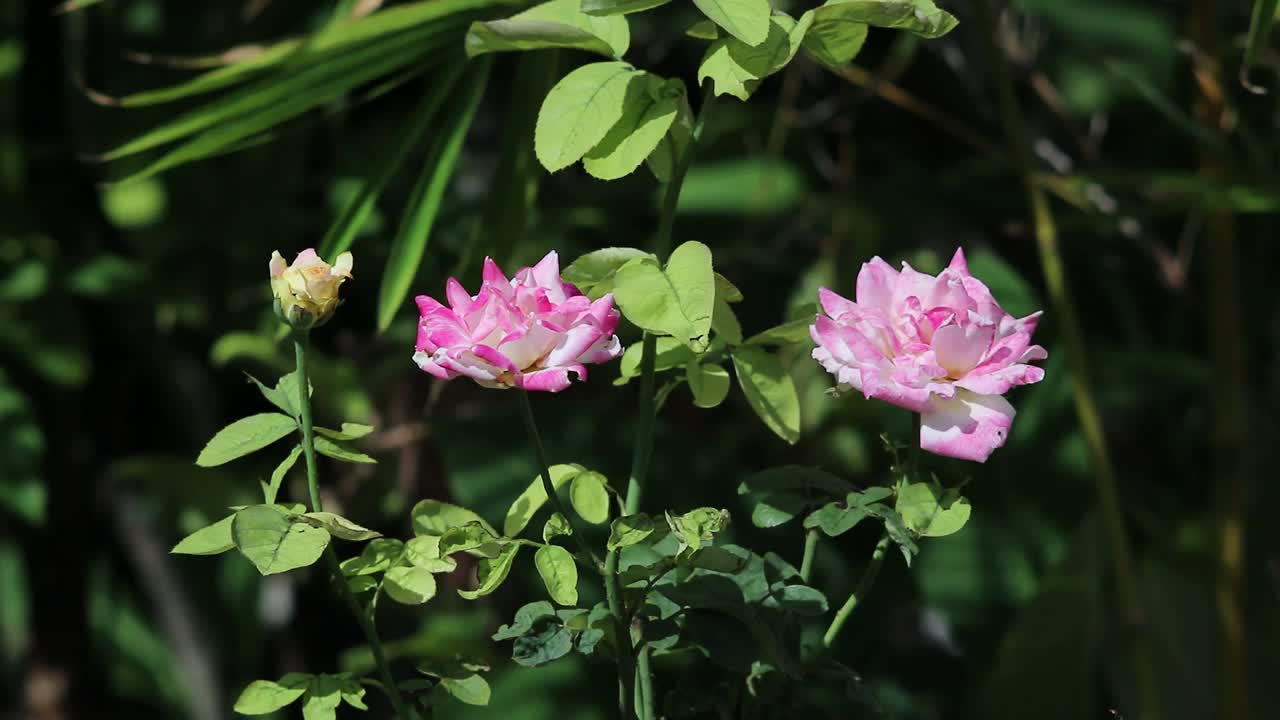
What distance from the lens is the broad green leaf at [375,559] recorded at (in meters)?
0.45

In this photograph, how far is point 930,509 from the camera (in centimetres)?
43

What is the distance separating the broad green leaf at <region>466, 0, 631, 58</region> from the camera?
454 millimetres

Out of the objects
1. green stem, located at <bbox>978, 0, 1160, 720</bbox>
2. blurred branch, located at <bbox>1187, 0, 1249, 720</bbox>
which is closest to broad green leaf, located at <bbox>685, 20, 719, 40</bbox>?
green stem, located at <bbox>978, 0, 1160, 720</bbox>

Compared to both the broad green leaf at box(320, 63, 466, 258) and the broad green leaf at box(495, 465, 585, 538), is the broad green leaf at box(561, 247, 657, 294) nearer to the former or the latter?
the broad green leaf at box(495, 465, 585, 538)

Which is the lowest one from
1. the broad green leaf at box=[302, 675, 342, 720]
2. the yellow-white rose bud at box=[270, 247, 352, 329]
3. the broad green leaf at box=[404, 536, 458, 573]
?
the broad green leaf at box=[302, 675, 342, 720]

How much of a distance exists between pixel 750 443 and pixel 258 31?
0.65 m

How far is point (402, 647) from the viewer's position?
110cm

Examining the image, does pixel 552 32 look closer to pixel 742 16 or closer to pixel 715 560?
pixel 742 16

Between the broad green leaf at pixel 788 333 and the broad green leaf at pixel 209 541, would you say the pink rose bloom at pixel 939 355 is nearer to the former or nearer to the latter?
the broad green leaf at pixel 788 333

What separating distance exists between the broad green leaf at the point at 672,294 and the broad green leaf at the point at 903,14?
3.5 inches

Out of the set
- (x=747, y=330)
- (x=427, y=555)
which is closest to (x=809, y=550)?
(x=427, y=555)

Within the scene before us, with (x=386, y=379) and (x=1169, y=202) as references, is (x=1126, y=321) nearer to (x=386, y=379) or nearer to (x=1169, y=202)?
(x=1169, y=202)

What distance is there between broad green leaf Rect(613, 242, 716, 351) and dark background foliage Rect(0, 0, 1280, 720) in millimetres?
420

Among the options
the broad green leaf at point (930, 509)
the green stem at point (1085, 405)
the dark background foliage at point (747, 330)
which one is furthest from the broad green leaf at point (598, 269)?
the green stem at point (1085, 405)
